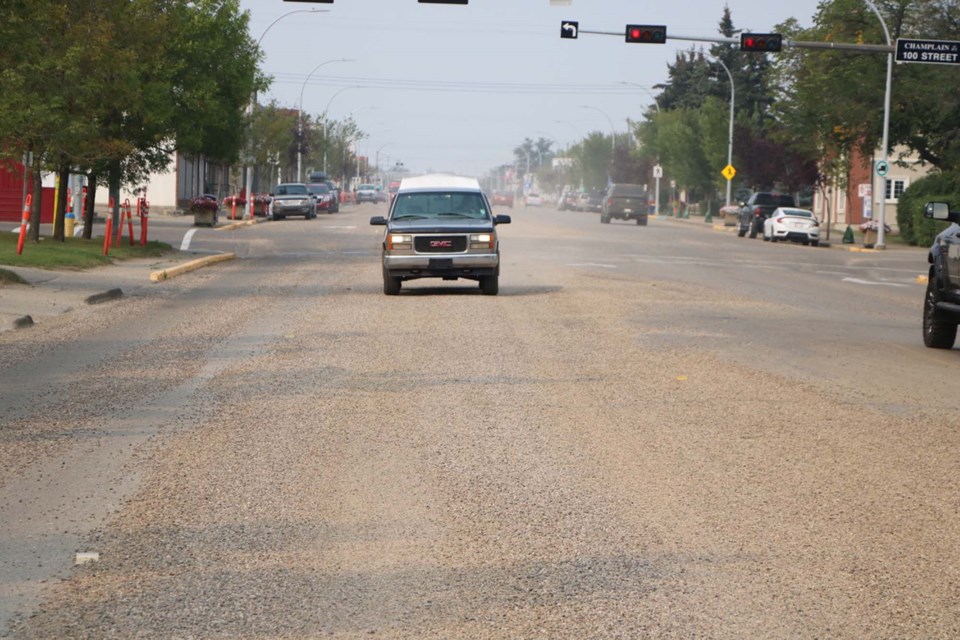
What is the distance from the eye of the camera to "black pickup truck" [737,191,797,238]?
58.0 meters

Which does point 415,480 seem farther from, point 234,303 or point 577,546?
point 234,303

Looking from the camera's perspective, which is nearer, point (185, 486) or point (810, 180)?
point (185, 486)

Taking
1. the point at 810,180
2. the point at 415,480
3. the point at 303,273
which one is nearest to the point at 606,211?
the point at 810,180

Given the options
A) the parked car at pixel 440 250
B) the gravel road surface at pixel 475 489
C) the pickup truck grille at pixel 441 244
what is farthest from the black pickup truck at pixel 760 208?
the gravel road surface at pixel 475 489

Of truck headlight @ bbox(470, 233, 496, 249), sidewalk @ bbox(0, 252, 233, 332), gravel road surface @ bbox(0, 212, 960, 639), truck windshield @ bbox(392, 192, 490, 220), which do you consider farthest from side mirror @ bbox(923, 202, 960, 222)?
sidewalk @ bbox(0, 252, 233, 332)

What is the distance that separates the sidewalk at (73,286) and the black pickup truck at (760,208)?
31.5m

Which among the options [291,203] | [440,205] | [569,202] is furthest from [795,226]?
[569,202]

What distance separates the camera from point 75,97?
96.0ft

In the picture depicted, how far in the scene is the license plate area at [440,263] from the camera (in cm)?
2219

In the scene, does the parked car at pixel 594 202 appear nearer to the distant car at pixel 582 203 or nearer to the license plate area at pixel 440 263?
the distant car at pixel 582 203

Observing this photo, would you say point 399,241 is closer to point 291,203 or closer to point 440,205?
point 440,205

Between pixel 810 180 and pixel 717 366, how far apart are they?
57.7 m

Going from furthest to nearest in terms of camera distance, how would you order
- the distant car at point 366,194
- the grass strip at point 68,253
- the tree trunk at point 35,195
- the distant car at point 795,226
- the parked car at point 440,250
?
1. the distant car at point 366,194
2. the distant car at point 795,226
3. the tree trunk at point 35,195
4. the grass strip at point 68,253
5. the parked car at point 440,250

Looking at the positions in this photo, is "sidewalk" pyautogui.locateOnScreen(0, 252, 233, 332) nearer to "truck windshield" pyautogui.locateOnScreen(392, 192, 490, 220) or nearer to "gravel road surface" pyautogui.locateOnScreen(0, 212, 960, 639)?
"gravel road surface" pyautogui.locateOnScreen(0, 212, 960, 639)
